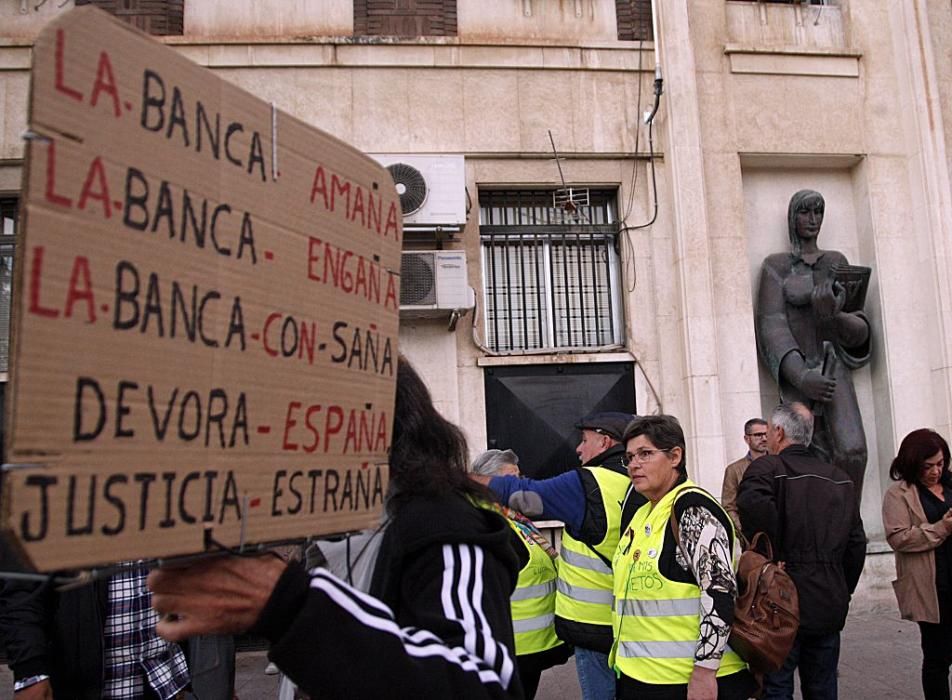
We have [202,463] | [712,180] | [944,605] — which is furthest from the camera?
[712,180]

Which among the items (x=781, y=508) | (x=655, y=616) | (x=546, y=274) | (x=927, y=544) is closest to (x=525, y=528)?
(x=655, y=616)

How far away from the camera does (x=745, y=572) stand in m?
3.66

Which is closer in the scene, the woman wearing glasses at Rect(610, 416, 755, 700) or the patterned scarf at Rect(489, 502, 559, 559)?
the woman wearing glasses at Rect(610, 416, 755, 700)

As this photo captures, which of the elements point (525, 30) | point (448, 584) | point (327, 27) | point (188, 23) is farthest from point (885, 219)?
point (448, 584)

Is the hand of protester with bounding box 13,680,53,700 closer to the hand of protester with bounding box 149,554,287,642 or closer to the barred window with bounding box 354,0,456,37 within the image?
the hand of protester with bounding box 149,554,287,642

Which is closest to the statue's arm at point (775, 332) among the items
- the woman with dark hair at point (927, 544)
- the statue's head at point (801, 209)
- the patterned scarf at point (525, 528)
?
the statue's head at point (801, 209)

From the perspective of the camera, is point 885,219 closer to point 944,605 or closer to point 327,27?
point 944,605

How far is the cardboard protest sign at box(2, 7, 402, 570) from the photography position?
1164 mm

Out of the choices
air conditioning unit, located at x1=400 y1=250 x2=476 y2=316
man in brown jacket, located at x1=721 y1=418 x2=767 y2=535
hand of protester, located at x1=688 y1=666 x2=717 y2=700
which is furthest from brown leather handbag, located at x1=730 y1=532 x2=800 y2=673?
air conditioning unit, located at x1=400 y1=250 x2=476 y2=316

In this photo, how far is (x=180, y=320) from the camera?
136cm

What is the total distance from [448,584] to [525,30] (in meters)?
8.33

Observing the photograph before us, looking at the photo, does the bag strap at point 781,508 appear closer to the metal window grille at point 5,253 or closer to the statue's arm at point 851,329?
the statue's arm at point 851,329

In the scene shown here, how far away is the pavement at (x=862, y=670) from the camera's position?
5.99 m

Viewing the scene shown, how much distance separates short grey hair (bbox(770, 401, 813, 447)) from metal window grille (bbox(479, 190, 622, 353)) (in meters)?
4.14
